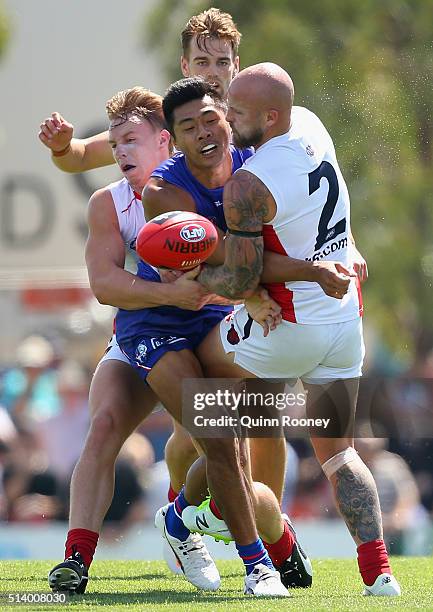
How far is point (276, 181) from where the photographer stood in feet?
17.2

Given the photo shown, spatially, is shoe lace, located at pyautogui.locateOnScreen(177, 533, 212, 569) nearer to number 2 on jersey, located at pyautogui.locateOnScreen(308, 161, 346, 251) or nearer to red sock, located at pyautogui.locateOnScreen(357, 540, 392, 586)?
red sock, located at pyautogui.locateOnScreen(357, 540, 392, 586)

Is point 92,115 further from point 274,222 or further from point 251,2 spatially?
point 274,222

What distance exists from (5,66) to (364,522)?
45.9 ft

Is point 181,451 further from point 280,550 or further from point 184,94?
point 184,94

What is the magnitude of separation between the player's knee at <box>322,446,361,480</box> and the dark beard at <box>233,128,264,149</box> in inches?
52.5

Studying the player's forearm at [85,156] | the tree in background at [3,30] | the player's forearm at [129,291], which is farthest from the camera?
the tree in background at [3,30]

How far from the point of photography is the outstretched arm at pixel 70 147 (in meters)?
6.64

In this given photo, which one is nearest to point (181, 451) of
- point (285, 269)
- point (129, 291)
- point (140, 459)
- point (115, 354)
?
point (115, 354)

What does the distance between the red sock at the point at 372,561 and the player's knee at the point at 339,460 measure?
1.08 ft

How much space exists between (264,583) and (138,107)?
2.23 metres

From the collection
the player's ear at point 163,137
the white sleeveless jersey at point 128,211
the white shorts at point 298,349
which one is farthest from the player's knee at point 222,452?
the player's ear at point 163,137

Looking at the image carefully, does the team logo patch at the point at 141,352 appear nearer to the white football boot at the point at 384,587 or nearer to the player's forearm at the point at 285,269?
the player's forearm at the point at 285,269

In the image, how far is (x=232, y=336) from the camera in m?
5.63

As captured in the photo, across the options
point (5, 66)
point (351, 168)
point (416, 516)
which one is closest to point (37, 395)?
point (416, 516)
